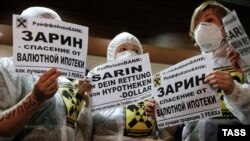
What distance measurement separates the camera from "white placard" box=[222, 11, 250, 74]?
60.3 inches

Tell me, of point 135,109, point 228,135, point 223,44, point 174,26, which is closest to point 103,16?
point 174,26

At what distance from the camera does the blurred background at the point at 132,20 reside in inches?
151

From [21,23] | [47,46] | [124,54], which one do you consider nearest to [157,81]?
[124,54]

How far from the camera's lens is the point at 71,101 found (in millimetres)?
1760

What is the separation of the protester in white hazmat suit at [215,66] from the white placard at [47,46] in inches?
18.6

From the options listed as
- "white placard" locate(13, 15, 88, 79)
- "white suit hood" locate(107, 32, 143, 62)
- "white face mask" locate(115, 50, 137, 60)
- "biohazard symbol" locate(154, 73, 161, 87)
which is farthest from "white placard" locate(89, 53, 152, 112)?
"white suit hood" locate(107, 32, 143, 62)

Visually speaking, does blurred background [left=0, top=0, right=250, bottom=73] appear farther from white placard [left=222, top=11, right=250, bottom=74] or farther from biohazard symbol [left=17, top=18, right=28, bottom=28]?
white placard [left=222, top=11, right=250, bottom=74]

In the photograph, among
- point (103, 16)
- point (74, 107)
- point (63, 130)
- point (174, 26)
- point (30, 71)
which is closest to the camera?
point (30, 71)

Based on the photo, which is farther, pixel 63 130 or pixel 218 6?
pixel 218 6

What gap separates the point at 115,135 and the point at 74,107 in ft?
1.05

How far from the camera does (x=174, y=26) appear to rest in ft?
Result: 14.7

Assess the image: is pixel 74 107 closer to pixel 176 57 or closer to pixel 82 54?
pixel 82 54

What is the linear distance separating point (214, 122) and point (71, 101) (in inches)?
26.3

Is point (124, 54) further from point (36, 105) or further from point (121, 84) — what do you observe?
point (36, 105)
